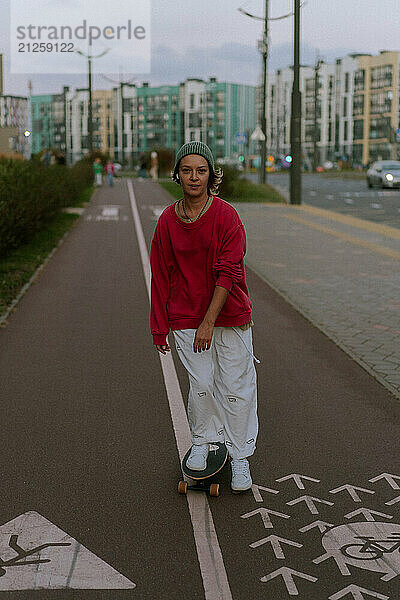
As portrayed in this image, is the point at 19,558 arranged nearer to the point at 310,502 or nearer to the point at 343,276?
the point at 310,502

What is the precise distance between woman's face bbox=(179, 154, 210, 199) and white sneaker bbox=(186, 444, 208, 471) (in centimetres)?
138

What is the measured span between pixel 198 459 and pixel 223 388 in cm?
43

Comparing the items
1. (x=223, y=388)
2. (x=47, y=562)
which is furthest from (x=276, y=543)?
(x=47, y=562)

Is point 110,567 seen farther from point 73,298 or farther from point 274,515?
point 73,298

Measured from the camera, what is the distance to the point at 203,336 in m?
4.29

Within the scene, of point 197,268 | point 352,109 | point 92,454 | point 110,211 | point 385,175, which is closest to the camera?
point 197,268

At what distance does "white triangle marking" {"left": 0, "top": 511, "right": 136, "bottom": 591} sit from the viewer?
3.53 m

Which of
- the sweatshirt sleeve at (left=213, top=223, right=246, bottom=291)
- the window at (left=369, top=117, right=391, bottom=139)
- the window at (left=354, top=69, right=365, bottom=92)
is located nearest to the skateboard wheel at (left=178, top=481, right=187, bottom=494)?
the sweatshirt sleeve at (left=213, top=223, right=246, bottom=291)

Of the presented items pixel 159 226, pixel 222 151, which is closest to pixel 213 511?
pixel 159 226

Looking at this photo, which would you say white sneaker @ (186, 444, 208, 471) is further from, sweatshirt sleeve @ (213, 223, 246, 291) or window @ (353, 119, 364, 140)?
window @ (353, 119, 364, 140)

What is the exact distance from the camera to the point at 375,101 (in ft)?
522

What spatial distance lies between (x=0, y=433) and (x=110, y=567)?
2.12 meters

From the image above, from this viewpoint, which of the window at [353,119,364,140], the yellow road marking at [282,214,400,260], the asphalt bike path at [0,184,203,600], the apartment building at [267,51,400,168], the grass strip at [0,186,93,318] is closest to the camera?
the asphalt bike path at [0,184,203,600]

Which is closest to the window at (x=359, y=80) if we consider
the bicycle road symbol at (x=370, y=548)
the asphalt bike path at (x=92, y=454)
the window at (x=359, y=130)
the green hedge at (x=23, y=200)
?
the window at (x=359, y=130)
